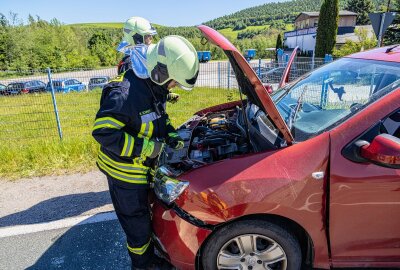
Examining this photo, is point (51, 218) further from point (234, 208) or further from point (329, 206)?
point (329, 206)

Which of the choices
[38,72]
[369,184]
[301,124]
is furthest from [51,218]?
[38,72]

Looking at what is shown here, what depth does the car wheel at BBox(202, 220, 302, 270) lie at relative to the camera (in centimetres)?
202

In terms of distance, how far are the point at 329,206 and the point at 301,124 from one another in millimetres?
606

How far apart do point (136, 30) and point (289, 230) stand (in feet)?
11.3

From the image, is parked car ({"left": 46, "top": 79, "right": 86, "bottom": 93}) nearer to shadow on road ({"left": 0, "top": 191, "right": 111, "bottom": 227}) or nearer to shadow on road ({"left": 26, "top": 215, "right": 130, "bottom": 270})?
shadow on road ({"left": 0, "top": 191, "right": 111, "bottom": 227})

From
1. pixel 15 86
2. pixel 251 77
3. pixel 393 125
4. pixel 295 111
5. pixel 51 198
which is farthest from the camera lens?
pixel 15 86

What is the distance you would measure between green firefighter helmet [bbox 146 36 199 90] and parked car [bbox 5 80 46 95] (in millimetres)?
5178

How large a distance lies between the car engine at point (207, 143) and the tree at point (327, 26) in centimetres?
2405

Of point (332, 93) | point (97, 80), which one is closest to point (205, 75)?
point (97, 80)

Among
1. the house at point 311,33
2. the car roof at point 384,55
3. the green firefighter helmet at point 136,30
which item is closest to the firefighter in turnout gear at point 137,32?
the green firefighter helmet at point 136,30

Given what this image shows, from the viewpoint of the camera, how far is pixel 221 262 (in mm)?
2109

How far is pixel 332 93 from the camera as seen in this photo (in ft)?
8.36

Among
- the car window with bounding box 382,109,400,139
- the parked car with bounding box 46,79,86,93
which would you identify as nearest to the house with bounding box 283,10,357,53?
the parked car with bounding box 46,79,86,93

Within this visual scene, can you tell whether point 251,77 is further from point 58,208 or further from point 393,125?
point 58,208
